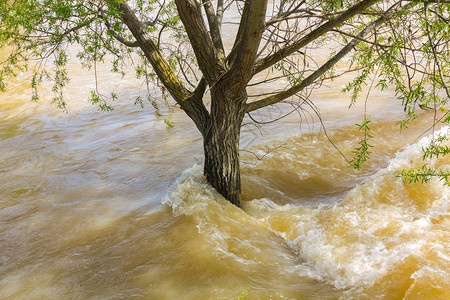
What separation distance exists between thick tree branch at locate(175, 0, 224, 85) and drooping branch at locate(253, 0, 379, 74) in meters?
0.42

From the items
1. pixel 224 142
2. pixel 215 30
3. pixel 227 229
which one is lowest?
pixel 227 229

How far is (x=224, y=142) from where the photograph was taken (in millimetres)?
3873

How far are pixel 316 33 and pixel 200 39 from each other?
105cm

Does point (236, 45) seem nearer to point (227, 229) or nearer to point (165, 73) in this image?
point (165, 73)

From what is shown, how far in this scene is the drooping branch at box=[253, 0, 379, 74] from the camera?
2.70 m

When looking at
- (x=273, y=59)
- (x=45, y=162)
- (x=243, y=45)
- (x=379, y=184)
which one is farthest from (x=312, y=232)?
(x=45, y=162)

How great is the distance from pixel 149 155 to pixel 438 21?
5.16 meters

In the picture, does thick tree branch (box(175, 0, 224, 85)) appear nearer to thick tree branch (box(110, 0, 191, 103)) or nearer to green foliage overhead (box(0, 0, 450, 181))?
green foliage overhead (box(0, 0, 450, 181))

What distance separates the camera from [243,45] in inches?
119

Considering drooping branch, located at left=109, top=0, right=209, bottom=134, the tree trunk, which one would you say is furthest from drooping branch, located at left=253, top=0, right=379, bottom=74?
drooping branch, located at left=109, top=0, right=209, bottom=134

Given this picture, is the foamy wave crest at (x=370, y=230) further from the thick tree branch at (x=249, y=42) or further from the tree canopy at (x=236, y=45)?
the thick tree branch at (x=249, y=42)

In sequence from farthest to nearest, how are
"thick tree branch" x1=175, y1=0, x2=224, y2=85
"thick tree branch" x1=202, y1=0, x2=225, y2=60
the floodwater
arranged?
"thick tree branch" x1=202, y1=0, x2=225, y2=60 → "thick tree branch" x1=175, y1=0, x2=224, y2=85 → the floodwater

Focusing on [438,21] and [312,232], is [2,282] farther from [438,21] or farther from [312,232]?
[438,21]

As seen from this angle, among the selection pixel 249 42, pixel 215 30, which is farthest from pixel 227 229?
pixel 215 30
